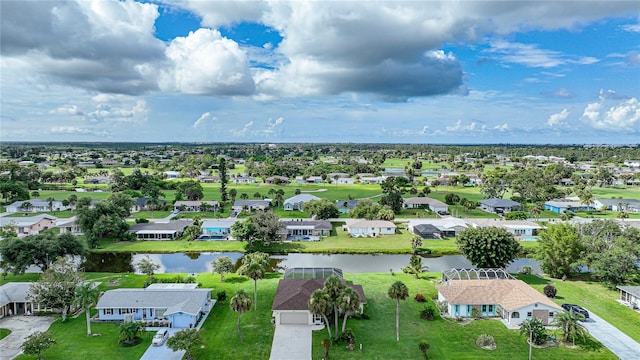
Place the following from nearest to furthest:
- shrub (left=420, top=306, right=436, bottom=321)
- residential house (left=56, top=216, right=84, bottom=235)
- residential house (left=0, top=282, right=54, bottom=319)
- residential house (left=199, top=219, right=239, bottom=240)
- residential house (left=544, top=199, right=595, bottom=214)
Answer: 1. shrub (left=420, top=306, right=436, bottom=321)
2. residential house (left=0, top=282, right=54, bottom=319)
3. residential house (left=199, top=219, right=239, bottom=240)
4. residential house (left=56, top=216, right=84, bottom=235)
5. residential house (left=544, top=199, right=595, bottom=214)

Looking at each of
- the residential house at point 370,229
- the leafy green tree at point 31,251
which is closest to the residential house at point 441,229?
the residential house at point 370,229

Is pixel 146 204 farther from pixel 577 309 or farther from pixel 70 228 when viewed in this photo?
pixel 577 309

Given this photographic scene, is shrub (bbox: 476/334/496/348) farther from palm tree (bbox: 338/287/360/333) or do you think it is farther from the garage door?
the garage door

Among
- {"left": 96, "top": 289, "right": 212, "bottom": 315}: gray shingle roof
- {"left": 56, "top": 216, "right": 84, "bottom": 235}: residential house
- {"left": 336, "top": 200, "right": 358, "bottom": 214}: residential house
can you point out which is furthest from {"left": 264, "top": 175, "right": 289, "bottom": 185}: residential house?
{"left": 96, "top": 289, "right": 212, "bottom": 315}: gray shingle roof

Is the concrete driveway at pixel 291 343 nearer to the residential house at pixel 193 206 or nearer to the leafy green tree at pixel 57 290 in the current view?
the leafy green tree at pixel 57 290

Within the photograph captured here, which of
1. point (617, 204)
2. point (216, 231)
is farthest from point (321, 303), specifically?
point (617, 204)

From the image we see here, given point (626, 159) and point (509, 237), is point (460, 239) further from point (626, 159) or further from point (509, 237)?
point (626, 159)

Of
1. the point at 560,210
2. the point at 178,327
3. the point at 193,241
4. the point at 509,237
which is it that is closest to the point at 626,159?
the point at 560,210
